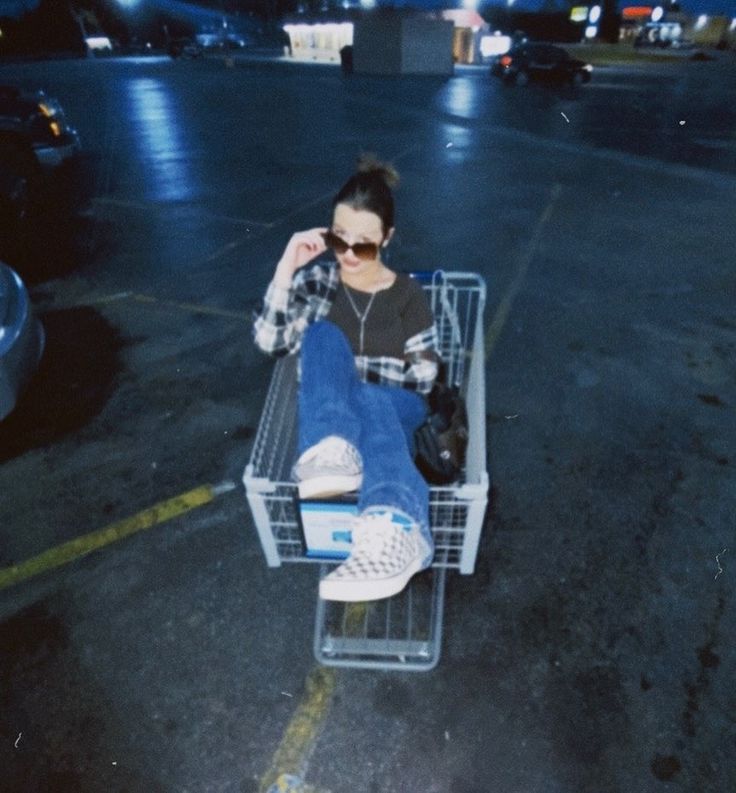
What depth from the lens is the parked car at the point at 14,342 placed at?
3.60 m

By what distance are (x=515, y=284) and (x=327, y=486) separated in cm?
463

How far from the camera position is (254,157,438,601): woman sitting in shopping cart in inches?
73.5

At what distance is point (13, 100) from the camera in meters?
8.42

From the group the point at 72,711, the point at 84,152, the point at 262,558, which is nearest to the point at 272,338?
the point at 262,558

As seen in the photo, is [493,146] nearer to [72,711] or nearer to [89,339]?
[89,339]

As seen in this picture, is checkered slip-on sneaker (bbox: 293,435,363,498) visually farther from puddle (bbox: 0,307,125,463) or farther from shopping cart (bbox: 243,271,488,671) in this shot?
puddle (bbox: 0,307,125,463)

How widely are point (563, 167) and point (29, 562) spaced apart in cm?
1093

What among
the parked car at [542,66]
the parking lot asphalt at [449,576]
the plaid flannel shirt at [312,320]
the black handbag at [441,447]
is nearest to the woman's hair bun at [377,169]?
the plaid flannel shirt at [312,320]

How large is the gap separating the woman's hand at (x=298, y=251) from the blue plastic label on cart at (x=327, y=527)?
1091 millimetres

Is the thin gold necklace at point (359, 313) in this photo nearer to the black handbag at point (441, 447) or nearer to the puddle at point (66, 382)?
the black handbag at point (441, 447)

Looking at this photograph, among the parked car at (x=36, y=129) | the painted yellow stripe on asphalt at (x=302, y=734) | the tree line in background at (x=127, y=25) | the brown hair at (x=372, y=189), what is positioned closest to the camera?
the painted yellow stripe on asphalt at (x=302, y=734)

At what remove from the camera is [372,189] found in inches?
90.7

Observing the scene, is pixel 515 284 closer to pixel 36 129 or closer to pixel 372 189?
pixel 372 189

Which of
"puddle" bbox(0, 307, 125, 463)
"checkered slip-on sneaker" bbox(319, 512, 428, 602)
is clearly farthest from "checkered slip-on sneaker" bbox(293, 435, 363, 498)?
"puddle" bbox(0, 307, 125, 463)
